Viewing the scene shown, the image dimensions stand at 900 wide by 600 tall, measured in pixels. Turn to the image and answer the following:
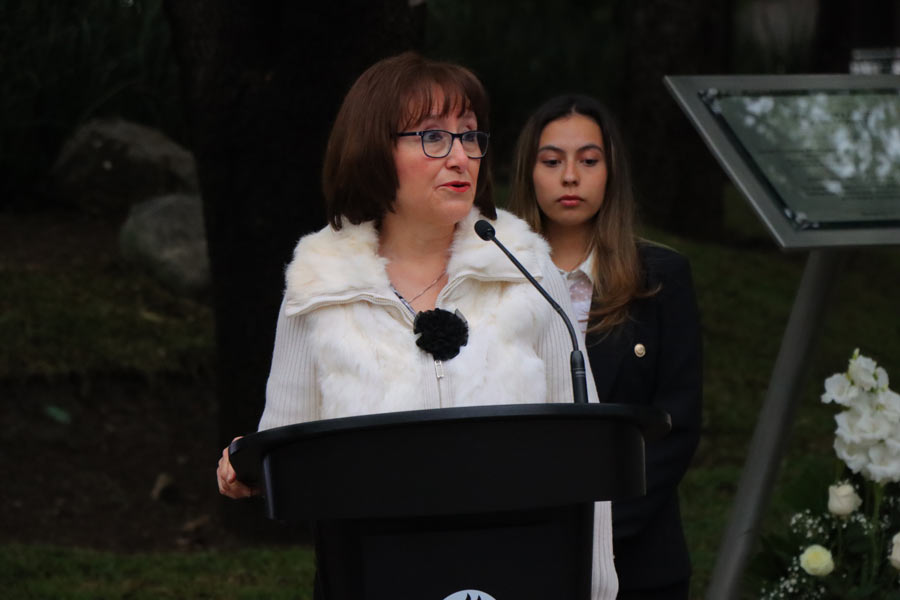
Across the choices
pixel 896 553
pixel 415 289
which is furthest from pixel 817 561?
pixel 415 289

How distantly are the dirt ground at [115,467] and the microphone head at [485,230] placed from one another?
3537mm

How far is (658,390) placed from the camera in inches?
128

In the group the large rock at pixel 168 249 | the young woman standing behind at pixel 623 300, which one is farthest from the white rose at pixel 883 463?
the large rock at pixel 168 249

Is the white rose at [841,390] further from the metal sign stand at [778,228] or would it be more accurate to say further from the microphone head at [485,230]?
the microphone head at [485,230]

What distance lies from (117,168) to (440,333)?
6720 mm

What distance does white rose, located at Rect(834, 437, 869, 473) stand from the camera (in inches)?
151

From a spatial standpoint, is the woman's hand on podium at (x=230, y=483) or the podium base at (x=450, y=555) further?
the woman's hand on podium at (x=230, y=483)

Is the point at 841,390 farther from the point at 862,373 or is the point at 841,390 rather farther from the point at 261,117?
the point at 261,117

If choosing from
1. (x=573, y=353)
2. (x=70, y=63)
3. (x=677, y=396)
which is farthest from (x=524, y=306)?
(x=70, y=63)

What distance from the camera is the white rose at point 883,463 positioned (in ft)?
Answer: 12.4

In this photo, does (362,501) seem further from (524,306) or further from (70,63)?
(70,63)

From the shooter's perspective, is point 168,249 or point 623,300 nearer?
point 623,300

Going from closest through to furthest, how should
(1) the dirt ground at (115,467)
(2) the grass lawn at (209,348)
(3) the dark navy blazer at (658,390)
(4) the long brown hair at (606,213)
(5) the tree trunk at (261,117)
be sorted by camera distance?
(3) the dark navy blazer at (658,390)
(4) the long brown hair at (606,213)
(2) the grass lawn at (209,348)
(5) the tree trunk at (261,117)
(1) the dirt ground at (115,467)

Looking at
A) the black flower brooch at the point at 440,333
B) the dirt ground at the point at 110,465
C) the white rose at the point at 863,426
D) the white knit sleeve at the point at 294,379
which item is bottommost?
the dirt ground at the point at 110,465
